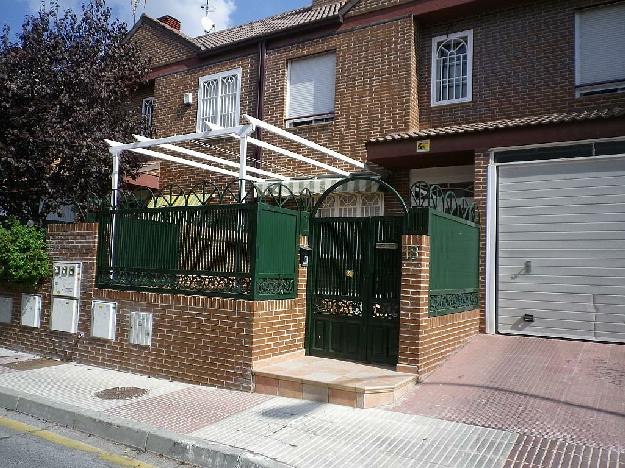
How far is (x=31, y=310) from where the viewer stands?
9492 millimetres

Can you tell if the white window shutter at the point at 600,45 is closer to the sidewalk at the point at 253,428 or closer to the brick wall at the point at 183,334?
the brick wall at the point at 183,334

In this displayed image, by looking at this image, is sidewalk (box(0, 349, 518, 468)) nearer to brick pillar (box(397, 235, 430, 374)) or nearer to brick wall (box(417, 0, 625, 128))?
brick pillar (box(397, 235, 430, 374))

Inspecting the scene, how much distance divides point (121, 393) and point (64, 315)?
2.81 meters

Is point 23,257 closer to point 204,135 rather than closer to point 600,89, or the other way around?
point 204,135

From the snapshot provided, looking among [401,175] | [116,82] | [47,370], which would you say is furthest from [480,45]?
[47,370]

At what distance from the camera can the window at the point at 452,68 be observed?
1085 cm

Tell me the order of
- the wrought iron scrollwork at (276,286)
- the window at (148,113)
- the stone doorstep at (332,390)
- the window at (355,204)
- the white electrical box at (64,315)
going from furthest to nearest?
the window at (148,113)
the window at (355,204)
the white electrical box at (64,315)
the wrought iron scrollwork at (276,286)
the stone doorstep at (332,390)

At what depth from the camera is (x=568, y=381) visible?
251 inches

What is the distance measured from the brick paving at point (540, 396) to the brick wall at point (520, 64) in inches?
173

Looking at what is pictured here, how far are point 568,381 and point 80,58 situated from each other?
1158 cm

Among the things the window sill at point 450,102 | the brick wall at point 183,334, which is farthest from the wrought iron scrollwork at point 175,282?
the window sill at point 450,102

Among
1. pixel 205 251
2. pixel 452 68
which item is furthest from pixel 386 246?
pixel 452 68

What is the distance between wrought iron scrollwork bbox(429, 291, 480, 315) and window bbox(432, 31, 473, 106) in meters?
4.28

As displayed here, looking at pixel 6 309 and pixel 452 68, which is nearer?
pixel 6 309
